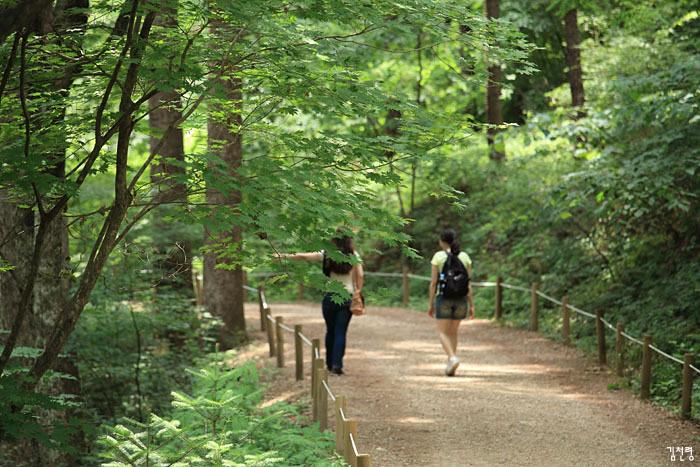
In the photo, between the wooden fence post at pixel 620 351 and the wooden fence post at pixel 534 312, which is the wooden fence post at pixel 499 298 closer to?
the wooden fence post at pixel 534 312

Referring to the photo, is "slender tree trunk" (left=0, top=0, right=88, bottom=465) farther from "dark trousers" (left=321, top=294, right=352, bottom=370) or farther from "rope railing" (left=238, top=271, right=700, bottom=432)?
"dark trousers" (left=321, top=294, right=352, bottom=370)

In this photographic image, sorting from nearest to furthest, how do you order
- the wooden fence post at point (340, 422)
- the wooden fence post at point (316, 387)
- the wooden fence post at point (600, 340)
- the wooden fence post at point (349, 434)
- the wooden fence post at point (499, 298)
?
the wooden fence post at point (349, 434) → the wooden fence post at point (340, 422) → the wooden fence post at point (316, 387) → the wooden fence post at point (600, 340) → the wooden fence post at point (499, 298)

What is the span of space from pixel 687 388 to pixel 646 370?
1052 millimetres

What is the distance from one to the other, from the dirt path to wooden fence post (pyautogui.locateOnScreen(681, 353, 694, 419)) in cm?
17

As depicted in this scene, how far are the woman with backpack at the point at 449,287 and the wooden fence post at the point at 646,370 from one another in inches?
93.2

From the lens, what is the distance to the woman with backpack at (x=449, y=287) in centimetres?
1248

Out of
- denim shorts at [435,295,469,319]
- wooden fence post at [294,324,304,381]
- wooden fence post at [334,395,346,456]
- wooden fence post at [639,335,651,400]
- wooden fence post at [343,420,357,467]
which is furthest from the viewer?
wooden fence post at [294,324,304,381]

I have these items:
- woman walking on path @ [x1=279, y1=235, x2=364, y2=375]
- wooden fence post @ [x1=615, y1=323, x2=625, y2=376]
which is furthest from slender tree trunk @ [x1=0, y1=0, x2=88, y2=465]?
wooden fence post @ [x1=615, y1=323, x2=625, y2=376]

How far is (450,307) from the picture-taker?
12.8 meters

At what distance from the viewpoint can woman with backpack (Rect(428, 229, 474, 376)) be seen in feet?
40.9

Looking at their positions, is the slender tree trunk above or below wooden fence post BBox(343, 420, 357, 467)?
above

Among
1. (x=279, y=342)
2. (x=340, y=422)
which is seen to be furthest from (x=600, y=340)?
(x=340, y=422)

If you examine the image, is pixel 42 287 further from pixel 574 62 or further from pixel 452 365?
pixel 574 62

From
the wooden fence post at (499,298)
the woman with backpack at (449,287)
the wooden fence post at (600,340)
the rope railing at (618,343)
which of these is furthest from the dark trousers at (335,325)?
the wooden fence post at (499,298)
